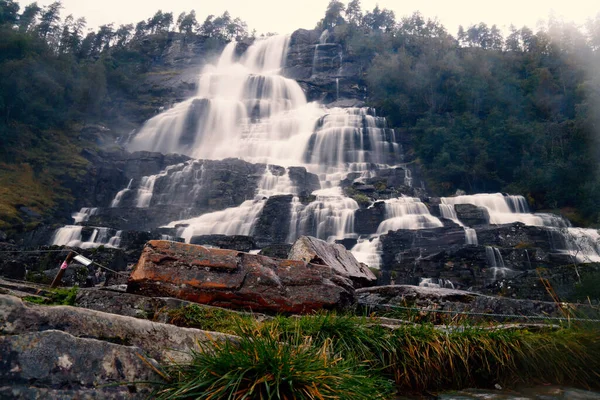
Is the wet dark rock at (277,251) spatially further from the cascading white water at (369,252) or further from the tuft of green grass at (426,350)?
the tuft of green grass at (426,350)

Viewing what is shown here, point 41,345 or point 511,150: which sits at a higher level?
point 511,150

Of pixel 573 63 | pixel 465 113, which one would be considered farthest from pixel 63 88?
pixel 573 63

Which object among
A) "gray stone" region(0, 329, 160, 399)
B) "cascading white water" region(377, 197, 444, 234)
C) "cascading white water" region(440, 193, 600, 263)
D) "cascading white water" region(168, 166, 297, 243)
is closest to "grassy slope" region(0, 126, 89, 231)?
"cascading white water" region(168, 166, 297, 243)

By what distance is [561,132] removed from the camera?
39.7 metres

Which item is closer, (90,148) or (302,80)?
(90,148)

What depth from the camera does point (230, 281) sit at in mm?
4914

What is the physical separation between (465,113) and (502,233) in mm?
27721

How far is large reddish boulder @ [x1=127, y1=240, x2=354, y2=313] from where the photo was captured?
188 inches

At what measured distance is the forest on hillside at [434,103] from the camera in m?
36.3

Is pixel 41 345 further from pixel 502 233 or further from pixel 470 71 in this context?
pixel 470 71

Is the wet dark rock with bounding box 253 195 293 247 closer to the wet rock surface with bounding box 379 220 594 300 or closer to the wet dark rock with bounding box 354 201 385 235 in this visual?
the wet dark rock with bounding box 354 201 385 235

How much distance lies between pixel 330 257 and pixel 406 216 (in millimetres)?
22183

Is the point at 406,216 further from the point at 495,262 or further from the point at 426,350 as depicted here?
the point at 426,350

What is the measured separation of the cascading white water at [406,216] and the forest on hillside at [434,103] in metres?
12.5
